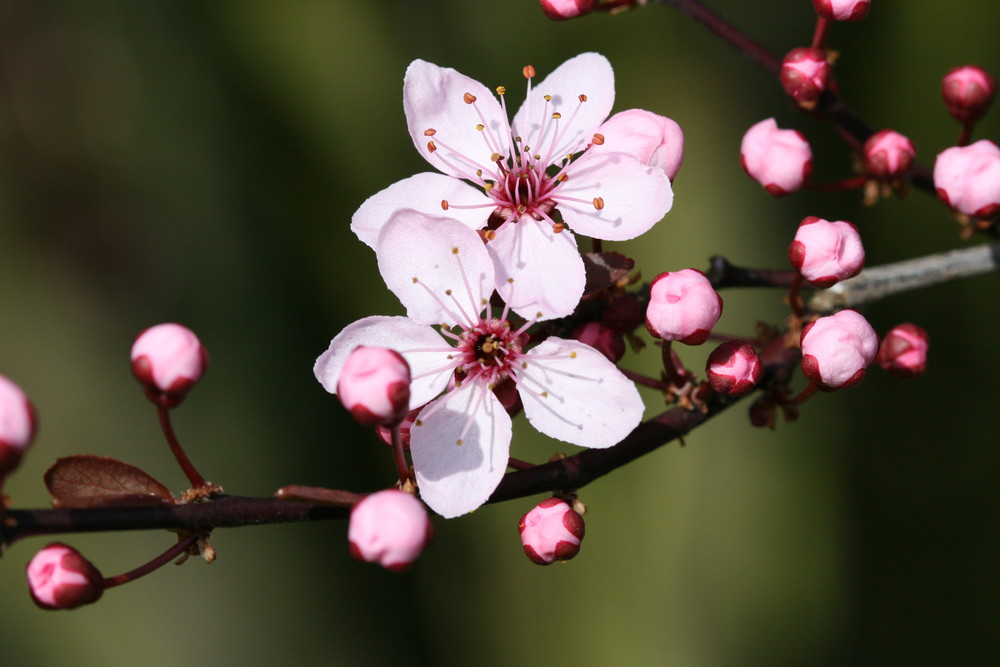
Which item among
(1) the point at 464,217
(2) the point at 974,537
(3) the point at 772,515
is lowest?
(2) the point at 974,537

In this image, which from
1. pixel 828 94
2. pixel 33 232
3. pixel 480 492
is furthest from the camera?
pixel 33 232

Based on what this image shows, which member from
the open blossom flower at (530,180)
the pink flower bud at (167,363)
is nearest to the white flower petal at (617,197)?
the open blossom flower at (530,180)

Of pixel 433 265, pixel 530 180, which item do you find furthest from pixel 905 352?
pixel 433 265

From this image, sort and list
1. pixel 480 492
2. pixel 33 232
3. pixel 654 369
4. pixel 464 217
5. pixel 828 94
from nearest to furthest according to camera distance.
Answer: pixel 480 492, pixel 464 217, pixel 828 94, pixel 654 369, pixel 33 232

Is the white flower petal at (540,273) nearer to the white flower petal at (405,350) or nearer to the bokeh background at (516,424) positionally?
the white flower petal at (405,350)

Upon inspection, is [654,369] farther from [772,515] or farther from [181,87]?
[181,87]

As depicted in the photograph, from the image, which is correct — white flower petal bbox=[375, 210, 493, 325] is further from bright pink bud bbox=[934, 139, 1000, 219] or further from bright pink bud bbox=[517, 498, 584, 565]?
bright pink bud bbox=[934, 139, 1000, 219]

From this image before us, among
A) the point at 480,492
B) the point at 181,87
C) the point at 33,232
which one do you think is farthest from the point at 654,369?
the point at 33,232
